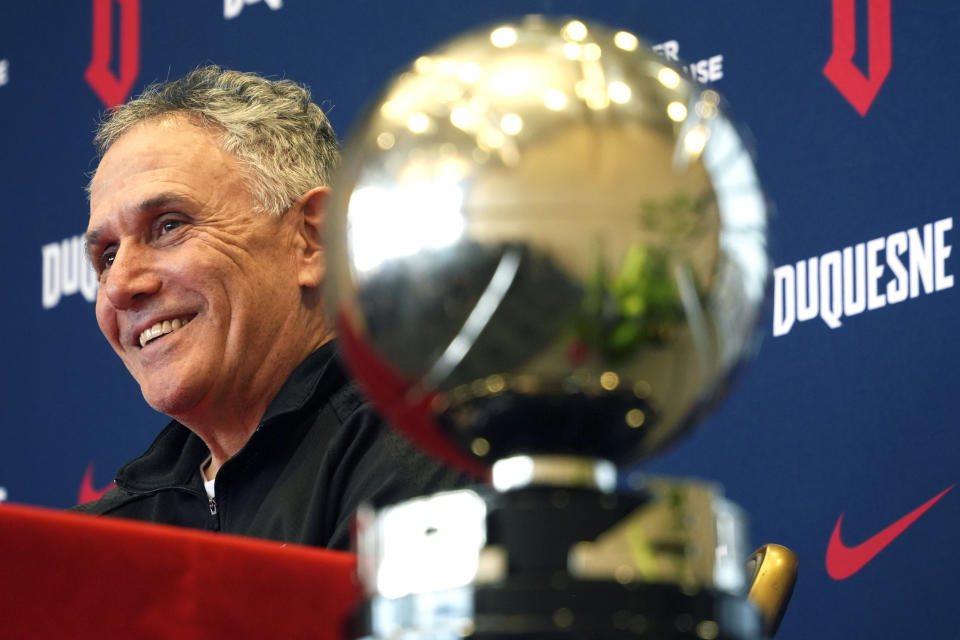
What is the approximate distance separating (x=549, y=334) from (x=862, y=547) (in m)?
1.26

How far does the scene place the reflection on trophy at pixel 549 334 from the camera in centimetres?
46

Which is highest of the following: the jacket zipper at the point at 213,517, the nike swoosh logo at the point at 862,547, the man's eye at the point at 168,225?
the man's eye at the point at 168,225

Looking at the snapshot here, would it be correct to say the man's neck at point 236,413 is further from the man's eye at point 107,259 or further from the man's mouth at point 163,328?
the man's eye at point 107,259

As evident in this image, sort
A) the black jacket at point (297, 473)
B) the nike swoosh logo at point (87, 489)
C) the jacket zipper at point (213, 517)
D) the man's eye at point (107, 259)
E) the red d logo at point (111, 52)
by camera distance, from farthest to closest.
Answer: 1. the red d logo at point (111, 52)
2. the nike swoosh logo at point (87, 489)
3. the man's eye at point (107, 259)
4. the jacket zipper at point (213, 517)
5. the black jacket at point (297, 473)

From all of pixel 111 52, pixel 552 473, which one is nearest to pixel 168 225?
pixel 111 52

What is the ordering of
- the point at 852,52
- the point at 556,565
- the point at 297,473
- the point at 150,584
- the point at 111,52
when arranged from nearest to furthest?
the point at 556,565 < the point at 150,584 < the point at 297,473 < the point at 852,52 < the point at 111,52

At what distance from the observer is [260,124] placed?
5.63 feet

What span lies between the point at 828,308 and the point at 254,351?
0.68 meters

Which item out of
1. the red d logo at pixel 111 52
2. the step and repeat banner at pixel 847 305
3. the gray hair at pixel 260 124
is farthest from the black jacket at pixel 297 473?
the red d logo at pixel 111 52

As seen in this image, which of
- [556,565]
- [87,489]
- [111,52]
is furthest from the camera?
[111,52]

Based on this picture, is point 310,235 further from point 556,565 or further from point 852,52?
point 556,565

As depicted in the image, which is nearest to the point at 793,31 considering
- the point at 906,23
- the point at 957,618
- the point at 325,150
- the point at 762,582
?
the point at 906,23

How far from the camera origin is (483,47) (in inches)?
20.4

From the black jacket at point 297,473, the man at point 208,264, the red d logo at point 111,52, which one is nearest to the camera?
the black jacket at point 297,473
